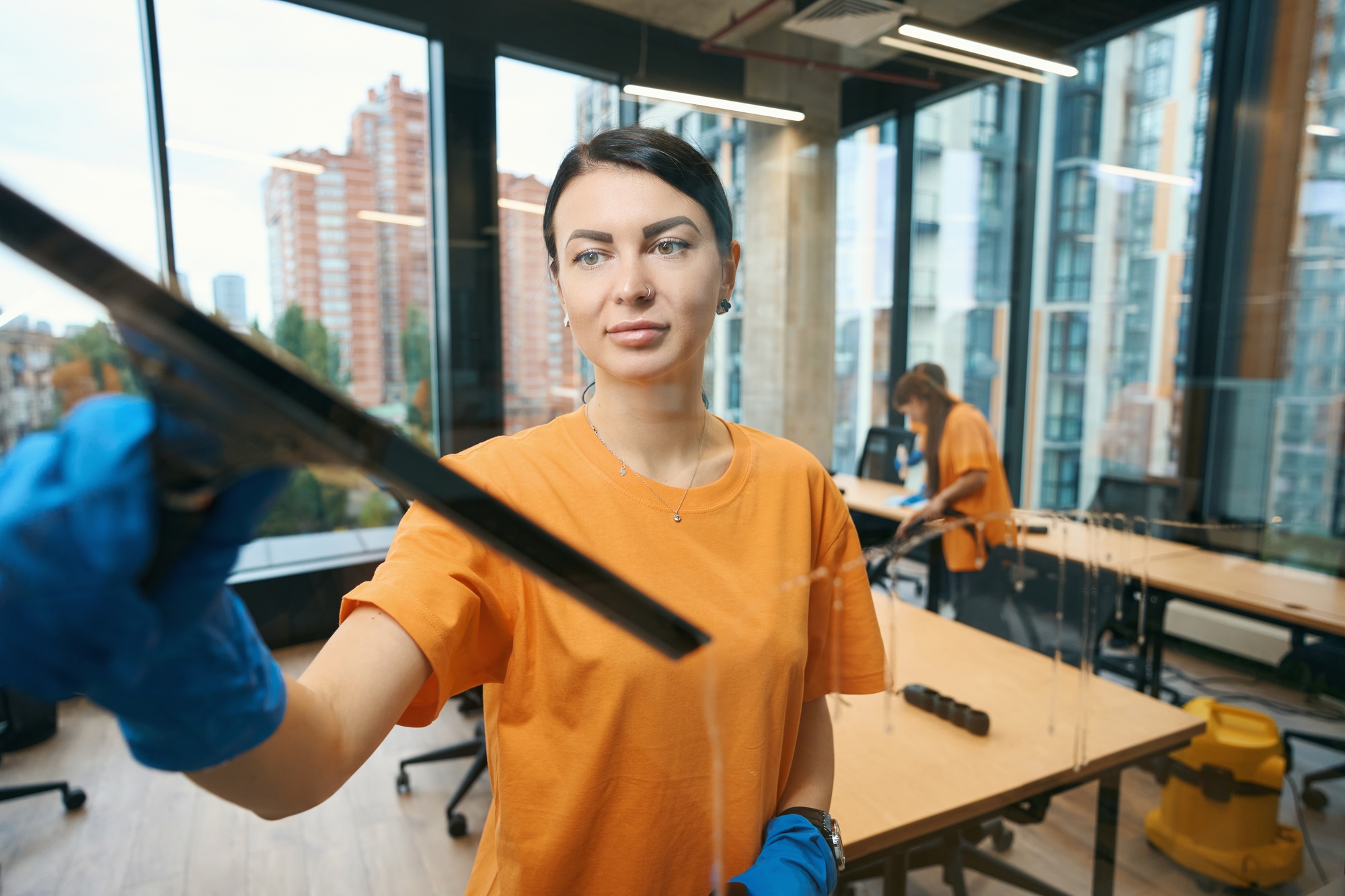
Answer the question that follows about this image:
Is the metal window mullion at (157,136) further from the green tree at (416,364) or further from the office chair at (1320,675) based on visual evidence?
the office chair at (1320,675)

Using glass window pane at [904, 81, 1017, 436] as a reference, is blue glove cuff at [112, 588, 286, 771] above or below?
below

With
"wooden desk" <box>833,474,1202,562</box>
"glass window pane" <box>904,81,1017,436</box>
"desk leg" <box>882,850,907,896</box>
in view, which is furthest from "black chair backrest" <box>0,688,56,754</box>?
"glass window pane" <box>904,81,1017,436</box>

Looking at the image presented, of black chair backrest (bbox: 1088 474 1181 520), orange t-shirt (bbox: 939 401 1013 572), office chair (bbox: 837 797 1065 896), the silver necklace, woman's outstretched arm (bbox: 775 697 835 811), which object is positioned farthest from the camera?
black chair backrest (bbox: 1088 474 1181 520)

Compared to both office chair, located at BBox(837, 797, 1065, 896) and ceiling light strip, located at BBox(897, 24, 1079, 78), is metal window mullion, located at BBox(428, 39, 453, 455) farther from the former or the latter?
ceiling light strip, located at BBox(897, 24, 1079, 78)

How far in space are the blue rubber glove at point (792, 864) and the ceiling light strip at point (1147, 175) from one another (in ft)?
11.1

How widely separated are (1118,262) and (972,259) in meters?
0.69

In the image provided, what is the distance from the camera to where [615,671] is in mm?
491

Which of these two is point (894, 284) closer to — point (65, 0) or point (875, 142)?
point (875, 142)

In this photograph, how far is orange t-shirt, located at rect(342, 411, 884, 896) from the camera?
1.61 feet

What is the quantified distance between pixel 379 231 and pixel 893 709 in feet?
3.74

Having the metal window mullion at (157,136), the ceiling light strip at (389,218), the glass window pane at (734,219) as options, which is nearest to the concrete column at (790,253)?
the glass window pane at (734,219)

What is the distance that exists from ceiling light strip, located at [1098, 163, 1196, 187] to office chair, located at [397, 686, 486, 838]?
11.1ft

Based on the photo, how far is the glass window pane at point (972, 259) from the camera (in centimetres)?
262

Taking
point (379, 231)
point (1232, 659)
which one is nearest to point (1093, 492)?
point (1232, 659)
